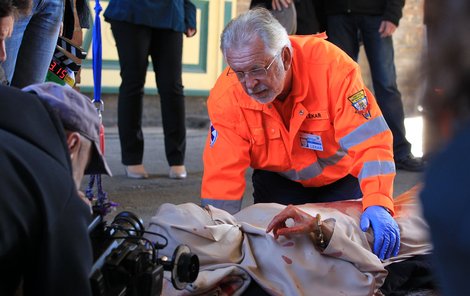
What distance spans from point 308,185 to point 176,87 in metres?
1.54

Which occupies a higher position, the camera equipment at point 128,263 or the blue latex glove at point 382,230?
the camera equipment at point 128,263

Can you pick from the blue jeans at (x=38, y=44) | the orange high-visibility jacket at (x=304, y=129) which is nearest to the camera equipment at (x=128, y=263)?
the orange high-visibility jacket at (x=304, y=129)

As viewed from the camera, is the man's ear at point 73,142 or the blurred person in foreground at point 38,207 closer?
the blurred person in foreground at point 38,207

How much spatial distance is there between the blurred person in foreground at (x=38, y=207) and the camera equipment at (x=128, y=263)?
138 millimetres

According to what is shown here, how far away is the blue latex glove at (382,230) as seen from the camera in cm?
291

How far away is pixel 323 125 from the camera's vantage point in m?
3.19

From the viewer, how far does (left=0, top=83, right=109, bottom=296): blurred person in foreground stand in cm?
156

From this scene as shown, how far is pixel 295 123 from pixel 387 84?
2.43m

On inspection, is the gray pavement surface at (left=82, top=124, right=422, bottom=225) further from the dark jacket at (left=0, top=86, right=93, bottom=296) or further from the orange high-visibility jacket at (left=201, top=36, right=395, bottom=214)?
the dark jacket at (left=0, top=86, right=93, bottom=296)

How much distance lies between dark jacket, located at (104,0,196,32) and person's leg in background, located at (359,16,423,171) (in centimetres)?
→ 132

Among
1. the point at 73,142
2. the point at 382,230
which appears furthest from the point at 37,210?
the point at 382,230

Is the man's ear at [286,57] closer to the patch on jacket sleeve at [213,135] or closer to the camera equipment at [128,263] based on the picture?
the patch on jacket sleeve at [213,135]

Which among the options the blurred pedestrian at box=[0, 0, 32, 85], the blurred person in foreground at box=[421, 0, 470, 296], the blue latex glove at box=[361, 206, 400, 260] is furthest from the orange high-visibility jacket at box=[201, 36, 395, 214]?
the blurred person in foreground at box=[421, 0, 470, 296]

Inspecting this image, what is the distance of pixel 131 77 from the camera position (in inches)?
185
